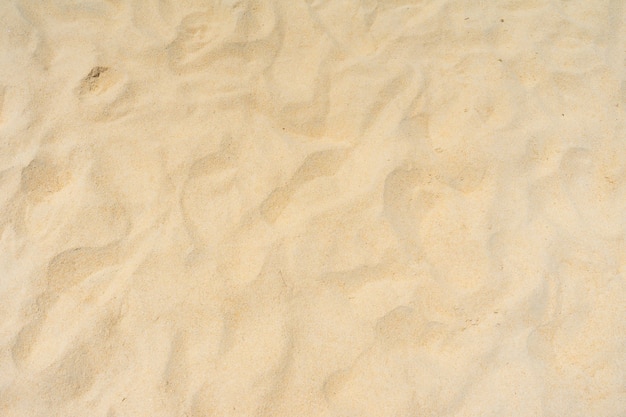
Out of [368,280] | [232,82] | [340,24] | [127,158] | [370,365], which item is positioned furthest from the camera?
[340,24]

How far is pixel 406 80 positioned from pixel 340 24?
0.46 m

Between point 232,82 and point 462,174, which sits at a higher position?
point 232,82

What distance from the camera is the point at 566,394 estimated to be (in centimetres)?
195

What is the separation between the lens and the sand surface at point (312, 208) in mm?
1930

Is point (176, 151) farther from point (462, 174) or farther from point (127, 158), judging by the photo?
point (462, 174)

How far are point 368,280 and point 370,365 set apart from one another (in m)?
0.32

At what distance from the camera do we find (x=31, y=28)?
2.49 m

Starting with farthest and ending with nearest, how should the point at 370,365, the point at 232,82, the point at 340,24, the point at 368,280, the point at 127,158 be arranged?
the point at 340,24, the point at 232,82, the point at 127,158, the point at 368,280, the point at 370,365

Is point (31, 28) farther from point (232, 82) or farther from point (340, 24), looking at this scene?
point (340, 24)

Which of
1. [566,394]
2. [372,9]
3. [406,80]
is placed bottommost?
[566,394]

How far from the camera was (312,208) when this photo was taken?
7.21 ft

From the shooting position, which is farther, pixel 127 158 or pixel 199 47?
pixel 199 47

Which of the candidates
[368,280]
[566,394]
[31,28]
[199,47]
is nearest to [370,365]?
[368,280]

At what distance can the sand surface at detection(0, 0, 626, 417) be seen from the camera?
193 cm
